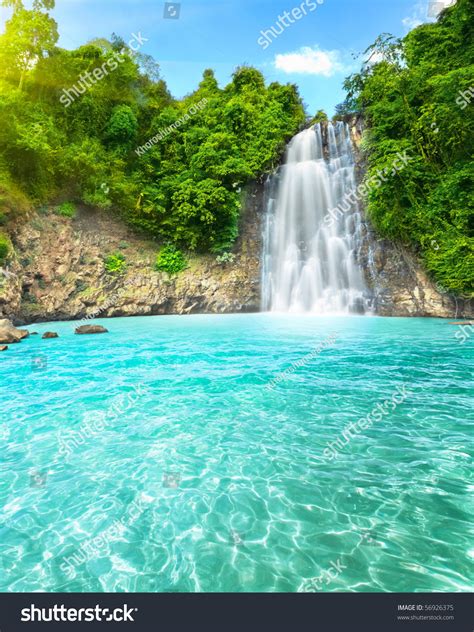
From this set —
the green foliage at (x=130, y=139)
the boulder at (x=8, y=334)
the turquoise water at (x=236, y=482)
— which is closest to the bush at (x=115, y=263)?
the green foliage at (x=130, y=139)

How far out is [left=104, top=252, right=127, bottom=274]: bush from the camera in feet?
75.9

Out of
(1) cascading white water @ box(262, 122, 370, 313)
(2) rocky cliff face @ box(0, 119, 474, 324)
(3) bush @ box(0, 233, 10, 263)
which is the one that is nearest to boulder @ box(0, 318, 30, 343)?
(2) rocky cliff face @ box(0, 119, 474, 324)

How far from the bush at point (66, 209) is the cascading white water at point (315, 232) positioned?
1388 centimetres

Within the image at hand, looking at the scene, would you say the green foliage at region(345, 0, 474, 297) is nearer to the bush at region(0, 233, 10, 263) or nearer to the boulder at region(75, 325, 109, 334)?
the boulder at region(75, 325, 109, 334)

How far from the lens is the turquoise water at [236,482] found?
2.65 meters

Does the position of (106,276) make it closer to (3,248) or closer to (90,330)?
(3,248)

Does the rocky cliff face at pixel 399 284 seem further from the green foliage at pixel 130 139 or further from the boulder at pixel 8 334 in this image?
the boulder at pixel 8 334

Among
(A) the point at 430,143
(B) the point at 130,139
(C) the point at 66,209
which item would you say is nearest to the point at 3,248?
(C) the point at 66,209

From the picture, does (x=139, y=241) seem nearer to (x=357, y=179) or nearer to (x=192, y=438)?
(x=357, y=179)

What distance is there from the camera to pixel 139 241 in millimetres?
25422

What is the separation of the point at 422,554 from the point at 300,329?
40.8 ft

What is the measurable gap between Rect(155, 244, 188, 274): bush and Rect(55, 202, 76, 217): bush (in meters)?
6.39

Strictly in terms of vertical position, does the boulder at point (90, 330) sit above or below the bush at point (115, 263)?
below

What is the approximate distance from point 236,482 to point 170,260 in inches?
877
